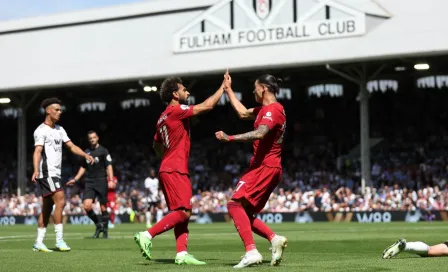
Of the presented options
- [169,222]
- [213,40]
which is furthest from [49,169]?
[213,40]

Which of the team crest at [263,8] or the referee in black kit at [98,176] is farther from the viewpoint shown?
the team crest at [263,8]

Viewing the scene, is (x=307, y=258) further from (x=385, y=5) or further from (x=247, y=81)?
(x=247, y=81)

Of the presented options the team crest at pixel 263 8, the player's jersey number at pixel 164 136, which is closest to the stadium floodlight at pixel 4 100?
the team crest at pixel 263 8

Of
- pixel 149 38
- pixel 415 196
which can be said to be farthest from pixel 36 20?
pixel 415 196

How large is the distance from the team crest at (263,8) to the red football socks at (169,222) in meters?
28.3

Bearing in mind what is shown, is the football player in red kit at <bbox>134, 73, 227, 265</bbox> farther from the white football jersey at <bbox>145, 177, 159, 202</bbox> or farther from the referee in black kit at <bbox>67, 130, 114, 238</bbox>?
the white football jersey at <bbox>145, 177, 159, 202</bbox>

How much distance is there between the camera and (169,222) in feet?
37.9

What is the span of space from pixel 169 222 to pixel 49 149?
15.0 feet

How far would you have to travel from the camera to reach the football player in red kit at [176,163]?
1160 centimetres

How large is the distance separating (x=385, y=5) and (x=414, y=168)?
719 centimetres

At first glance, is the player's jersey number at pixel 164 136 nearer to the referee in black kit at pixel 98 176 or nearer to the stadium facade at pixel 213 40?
the referee in black kit at pixel 98 176

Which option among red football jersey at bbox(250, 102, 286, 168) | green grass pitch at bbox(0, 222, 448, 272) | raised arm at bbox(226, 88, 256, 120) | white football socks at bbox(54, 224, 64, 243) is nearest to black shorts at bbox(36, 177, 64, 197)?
white football socks at bbox(54, 224, 64, 243)

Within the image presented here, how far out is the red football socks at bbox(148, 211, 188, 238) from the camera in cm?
1151

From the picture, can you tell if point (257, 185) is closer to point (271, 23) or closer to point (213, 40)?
point (271, 23)
